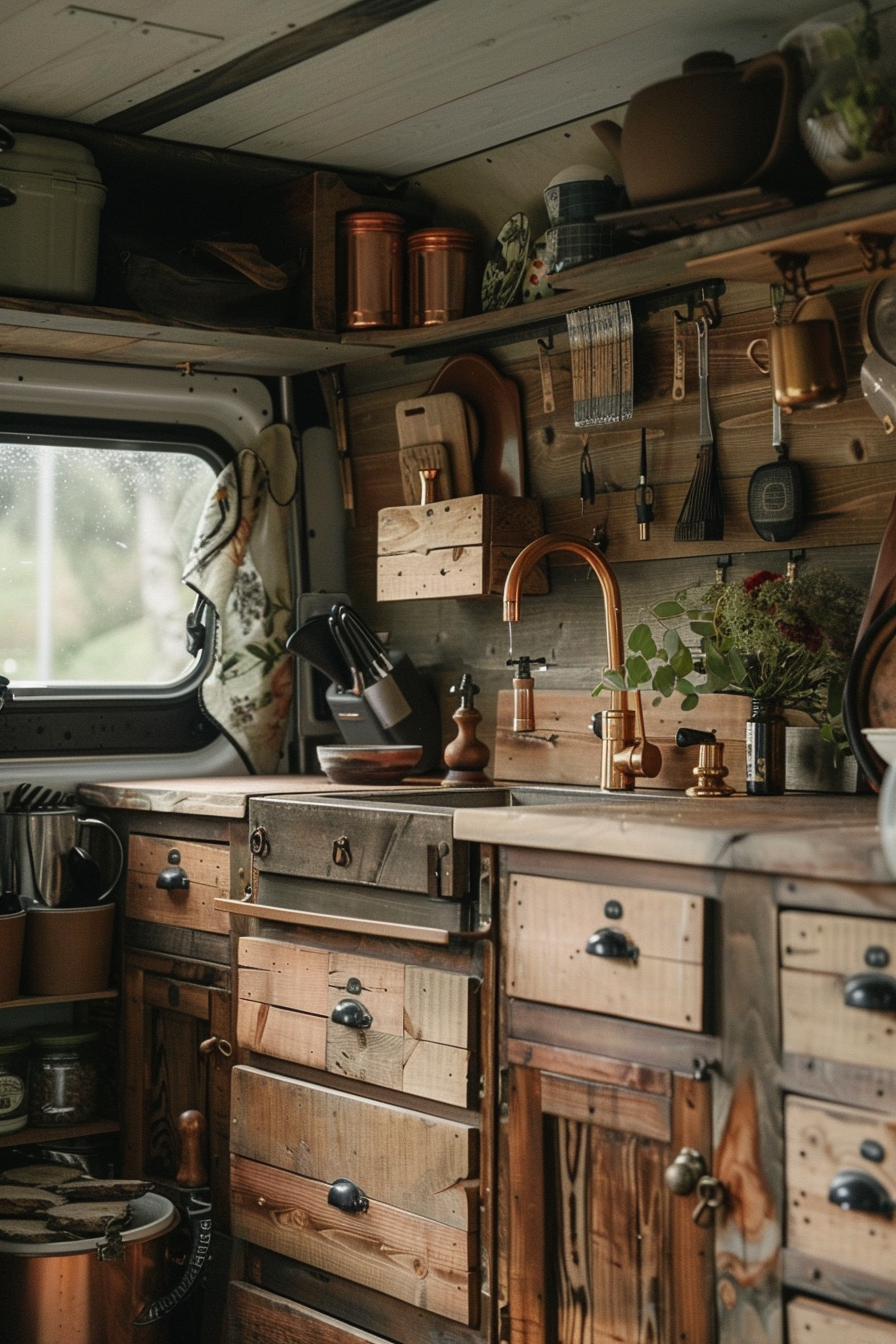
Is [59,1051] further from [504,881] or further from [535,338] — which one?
[535,338]

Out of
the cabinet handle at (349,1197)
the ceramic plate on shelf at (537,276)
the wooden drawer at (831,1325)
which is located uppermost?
the ceramic plate on shelf at (537,276)

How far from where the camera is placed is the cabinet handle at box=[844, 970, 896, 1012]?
6.26 ft

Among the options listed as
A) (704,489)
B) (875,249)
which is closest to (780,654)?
(704,489)

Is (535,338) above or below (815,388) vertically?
above

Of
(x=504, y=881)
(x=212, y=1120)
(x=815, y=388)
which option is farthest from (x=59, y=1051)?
(x=815, y=388)

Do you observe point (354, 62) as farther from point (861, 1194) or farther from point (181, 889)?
point (861, 1194)

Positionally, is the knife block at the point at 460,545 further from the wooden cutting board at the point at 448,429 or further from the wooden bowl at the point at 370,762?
the wooden bowl at the point at 370,762

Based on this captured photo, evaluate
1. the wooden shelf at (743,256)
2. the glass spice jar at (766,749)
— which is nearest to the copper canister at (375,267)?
the wooden shelf at (743,256)

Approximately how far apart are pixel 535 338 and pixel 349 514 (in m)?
0.83

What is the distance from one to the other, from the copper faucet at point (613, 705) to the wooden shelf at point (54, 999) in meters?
1.24

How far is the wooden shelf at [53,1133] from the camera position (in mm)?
3416

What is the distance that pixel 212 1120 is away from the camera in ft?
10.8

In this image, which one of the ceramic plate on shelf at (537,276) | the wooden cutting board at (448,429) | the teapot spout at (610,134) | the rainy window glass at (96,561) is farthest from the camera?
the rainy window glass at (96,561)

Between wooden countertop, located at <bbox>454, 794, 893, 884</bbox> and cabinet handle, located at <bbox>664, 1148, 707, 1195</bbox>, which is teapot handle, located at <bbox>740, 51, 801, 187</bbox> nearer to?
wooden countertop, located at <bbox>454, 794, 893, 884</bbox>
